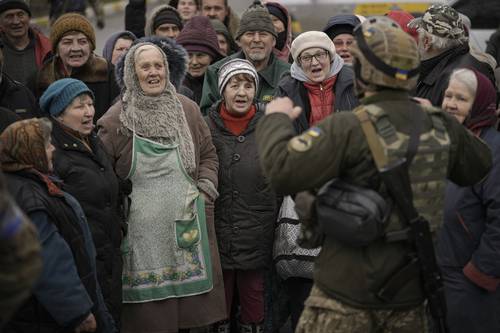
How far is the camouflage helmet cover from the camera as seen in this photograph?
20.3ft

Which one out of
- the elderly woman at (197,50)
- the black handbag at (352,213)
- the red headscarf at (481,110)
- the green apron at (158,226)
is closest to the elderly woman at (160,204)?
the green apron at (158,226)

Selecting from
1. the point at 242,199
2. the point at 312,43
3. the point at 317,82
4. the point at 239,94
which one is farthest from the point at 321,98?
the point at 242,199

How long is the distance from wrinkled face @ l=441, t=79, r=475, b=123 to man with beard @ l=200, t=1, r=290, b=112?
1.94 metres

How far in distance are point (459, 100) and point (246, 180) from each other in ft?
5.27

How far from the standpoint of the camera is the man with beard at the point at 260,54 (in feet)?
21.8

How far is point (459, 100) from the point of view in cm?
491

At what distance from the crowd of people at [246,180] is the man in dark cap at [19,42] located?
16 millimetres

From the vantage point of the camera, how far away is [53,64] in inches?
267

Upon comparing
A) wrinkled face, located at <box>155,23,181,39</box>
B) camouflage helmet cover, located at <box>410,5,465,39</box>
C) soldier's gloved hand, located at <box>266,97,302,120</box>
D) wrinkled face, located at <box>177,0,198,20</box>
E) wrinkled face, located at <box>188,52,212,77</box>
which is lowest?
wrinkled face, located at <box>188,52,212,77</box>

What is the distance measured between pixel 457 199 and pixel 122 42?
3825 millimetres

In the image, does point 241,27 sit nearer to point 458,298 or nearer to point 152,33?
point 152,33

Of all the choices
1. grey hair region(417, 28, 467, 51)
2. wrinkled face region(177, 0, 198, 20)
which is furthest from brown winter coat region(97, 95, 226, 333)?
wrinkled face region(177, 0, 198, 20)

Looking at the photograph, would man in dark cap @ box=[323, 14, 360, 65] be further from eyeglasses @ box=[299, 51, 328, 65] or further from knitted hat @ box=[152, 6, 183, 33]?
knitted hat @ box=[152, 6, 183, 33]

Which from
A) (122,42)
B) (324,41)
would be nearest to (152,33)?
(122,42)
